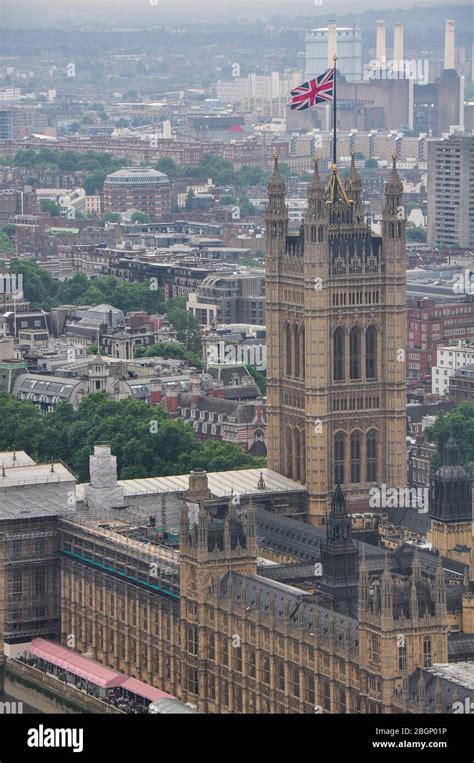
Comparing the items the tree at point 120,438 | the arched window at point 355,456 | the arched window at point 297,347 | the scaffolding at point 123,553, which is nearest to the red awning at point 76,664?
the scaffolding at point 123,553

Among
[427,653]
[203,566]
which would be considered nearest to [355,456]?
[203,566]

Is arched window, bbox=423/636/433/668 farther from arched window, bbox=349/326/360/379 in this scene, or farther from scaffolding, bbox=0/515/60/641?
arched window, bbox=349/326/360/379

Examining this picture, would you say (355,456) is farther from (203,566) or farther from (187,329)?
(187,329)

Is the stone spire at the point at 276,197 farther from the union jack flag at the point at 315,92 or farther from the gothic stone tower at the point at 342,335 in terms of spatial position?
the union jack flag at the point at 315,92

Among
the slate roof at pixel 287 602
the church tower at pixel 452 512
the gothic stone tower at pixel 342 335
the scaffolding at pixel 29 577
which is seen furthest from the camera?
the gothic stone tower at pixel 342 335

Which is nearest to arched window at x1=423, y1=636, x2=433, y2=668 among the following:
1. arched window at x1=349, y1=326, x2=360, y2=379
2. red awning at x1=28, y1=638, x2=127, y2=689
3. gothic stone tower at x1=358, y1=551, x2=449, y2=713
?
gothic stone tower at x1=358, y1=551, x2=449, y2=713

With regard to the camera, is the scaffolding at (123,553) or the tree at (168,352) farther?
the tree at (168,352)
